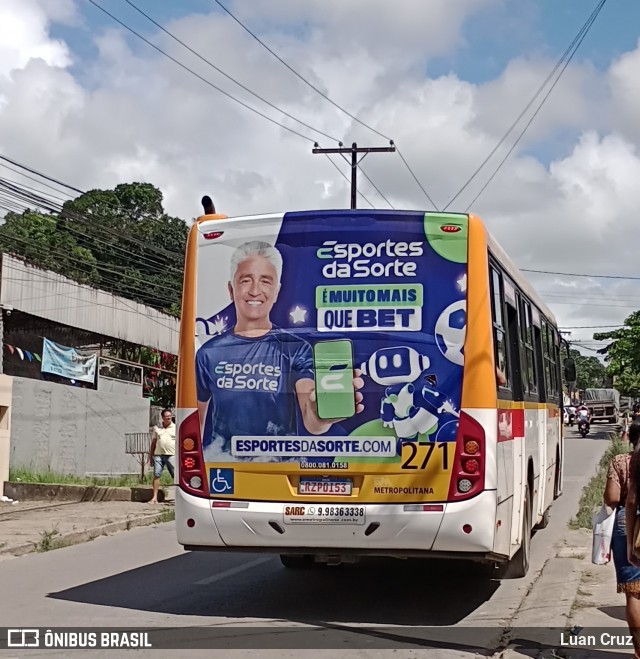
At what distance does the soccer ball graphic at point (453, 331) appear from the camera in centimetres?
767

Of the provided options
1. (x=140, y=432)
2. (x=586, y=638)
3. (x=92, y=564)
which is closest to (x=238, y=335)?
(x=586, y=638)

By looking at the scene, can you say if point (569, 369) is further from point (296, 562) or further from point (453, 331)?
point (453, 331)

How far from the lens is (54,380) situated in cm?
2577

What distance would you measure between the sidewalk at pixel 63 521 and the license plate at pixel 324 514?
5.71 m

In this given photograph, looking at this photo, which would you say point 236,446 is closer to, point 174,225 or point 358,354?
point 358,354

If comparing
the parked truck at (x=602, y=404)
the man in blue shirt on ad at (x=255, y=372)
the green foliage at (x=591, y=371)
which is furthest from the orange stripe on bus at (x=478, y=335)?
the green foliage at (x=591, y=371)

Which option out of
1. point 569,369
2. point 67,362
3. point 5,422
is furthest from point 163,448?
point 67,362

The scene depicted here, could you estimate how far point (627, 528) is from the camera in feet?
19.4

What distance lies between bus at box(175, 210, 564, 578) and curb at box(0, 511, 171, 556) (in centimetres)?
520

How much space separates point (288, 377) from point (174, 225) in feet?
193

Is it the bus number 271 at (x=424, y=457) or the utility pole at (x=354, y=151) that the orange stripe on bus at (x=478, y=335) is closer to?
the bus number 271 at (x=424, y=457)

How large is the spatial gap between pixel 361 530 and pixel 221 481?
3.89 feet

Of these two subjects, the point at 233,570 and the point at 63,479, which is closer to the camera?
the point at 233,570

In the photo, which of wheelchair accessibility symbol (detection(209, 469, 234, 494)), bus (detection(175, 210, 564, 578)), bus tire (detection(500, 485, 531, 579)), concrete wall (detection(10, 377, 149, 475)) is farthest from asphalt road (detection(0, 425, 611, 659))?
concrete wall (detection(10, 377, 149, 475))
